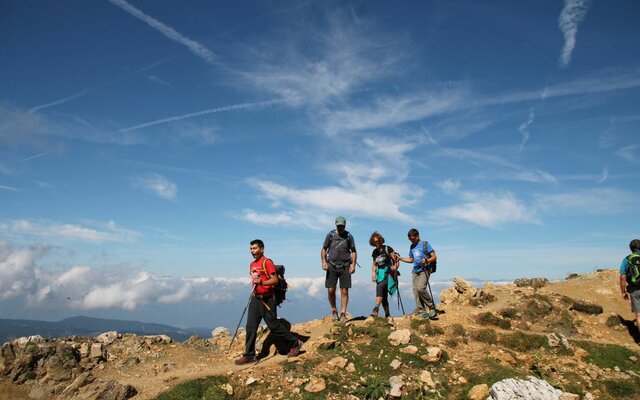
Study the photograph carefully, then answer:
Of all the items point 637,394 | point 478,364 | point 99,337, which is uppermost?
point 99,337

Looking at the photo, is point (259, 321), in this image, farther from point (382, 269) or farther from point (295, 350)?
point (382, 269)

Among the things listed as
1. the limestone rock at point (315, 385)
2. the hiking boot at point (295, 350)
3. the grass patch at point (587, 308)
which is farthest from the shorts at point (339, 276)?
the grass patch at point (587, 308)

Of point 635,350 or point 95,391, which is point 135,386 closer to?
point 95,391

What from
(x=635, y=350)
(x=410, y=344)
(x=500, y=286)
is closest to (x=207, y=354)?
(x=410, y=344)

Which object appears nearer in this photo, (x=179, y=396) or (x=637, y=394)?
(x=179, y=396)

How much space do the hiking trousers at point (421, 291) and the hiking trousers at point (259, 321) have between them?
555 centimetres

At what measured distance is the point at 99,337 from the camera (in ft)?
45.7

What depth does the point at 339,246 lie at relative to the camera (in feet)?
43.4

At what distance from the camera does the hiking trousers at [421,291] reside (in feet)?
47.1

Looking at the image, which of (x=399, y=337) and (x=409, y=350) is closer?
(x=409, y=350)

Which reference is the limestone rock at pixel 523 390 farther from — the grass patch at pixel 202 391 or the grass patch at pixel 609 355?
the grass patch at pixel 202 391

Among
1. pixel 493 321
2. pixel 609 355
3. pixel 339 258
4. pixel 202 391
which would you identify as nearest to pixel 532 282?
pixel 493 321

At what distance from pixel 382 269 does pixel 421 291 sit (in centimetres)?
184

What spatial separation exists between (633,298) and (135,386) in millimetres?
16848
